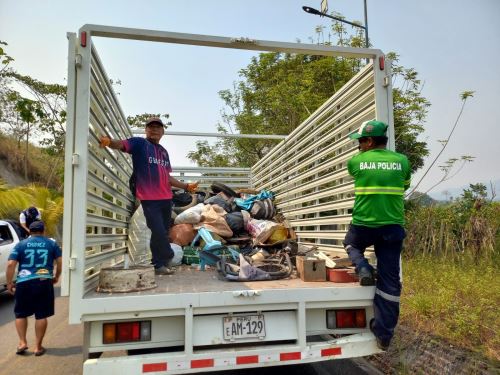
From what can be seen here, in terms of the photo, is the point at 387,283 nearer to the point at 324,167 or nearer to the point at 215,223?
the point at 324,167

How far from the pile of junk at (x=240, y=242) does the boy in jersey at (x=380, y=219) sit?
275 mm

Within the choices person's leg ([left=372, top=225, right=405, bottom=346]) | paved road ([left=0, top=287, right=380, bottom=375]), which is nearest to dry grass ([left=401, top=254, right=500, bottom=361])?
paved road ([left=0, top=287, right=380, bottom=375])

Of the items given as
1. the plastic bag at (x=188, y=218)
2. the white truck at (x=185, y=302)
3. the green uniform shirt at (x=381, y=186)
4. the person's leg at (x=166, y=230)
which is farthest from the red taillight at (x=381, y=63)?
the plastic bag at (x=188, y=218)

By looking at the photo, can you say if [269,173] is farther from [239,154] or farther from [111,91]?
[239,154]

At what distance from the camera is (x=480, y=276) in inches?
233

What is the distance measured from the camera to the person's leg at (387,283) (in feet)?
9.13

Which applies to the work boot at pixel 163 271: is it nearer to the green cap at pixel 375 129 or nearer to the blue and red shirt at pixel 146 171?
the blue and red shirt at pixel 146 171

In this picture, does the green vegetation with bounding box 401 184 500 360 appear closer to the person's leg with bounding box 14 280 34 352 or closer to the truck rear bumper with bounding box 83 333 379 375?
the truck rear bumper with bounding box 83 333 379 375

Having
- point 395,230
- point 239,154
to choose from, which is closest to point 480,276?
point 395,230

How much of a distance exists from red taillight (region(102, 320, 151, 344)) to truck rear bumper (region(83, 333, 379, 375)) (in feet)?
0.37

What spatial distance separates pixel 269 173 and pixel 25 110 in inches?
144

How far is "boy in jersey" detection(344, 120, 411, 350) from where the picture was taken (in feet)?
9.25

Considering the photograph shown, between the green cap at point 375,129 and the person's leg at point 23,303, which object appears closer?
the green cap at point 375,129

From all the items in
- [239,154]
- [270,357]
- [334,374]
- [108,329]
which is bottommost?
[334,374]
